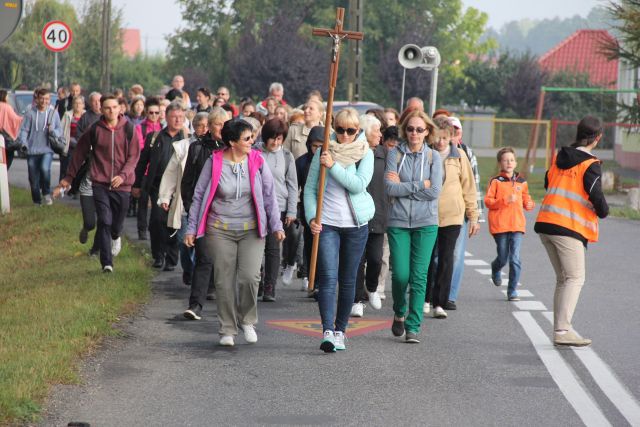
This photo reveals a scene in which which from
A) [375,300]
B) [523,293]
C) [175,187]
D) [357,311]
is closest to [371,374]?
[357,311]

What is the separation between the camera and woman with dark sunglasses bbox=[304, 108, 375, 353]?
9383 mm

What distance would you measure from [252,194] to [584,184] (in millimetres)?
2370

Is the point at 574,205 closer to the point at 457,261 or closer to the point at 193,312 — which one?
the point at 457,261

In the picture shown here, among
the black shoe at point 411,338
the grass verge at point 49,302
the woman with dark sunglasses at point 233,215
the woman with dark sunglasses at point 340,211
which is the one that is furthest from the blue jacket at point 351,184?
the grass verge at point 49,302

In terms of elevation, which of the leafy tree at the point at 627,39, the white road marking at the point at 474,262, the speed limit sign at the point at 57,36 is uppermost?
the leafy tree at the point at 627,39

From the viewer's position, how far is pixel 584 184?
31.8 feet

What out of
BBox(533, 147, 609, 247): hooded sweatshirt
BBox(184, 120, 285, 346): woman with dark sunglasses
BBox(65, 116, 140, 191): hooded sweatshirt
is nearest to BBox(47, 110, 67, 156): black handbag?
BBox(65, 116, 140, 191): hooded sweatshirt

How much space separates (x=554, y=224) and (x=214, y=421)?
12.0 ft

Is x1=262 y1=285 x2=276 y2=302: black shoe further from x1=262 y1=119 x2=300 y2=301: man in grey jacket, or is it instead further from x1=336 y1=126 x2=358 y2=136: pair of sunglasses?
x1=336 y1=126 x2=358 y2=136: pair of sunglasses

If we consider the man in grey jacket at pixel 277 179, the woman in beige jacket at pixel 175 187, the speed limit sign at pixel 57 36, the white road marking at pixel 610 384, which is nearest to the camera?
the white road marking at pixel 610 384

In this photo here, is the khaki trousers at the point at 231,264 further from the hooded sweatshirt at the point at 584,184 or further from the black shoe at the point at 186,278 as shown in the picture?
the black shoe at the point at 186,278

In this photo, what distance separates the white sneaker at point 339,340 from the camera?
9.41 metres

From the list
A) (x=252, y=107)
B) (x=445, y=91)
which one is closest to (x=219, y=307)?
(x=252, y=107)

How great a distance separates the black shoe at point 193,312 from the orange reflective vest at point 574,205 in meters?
2.90
